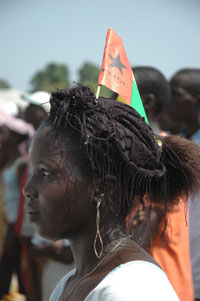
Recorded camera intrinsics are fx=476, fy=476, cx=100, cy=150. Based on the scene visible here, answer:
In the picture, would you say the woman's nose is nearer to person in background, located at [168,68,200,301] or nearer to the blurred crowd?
the blurred crowd

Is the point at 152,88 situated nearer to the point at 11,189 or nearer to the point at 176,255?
the point at 176,255

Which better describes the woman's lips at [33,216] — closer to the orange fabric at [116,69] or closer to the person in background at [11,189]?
the orange fabric at [116,69]

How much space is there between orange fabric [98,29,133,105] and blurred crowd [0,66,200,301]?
18.2 inches

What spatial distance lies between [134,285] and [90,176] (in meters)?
0.41

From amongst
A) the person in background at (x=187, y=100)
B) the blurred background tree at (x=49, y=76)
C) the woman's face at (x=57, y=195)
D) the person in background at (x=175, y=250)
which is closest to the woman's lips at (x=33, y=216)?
the woman's face at (x=57, y=195)

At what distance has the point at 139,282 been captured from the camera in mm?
1365

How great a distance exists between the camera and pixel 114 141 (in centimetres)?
158

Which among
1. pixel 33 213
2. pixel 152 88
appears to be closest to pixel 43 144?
pixel 33 213

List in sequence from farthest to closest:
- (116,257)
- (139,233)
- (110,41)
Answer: (139,233) < (110,41) < (116,257)

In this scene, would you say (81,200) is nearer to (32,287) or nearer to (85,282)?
(85,282)

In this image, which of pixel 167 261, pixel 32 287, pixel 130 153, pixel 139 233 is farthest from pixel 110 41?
pixel 32 287

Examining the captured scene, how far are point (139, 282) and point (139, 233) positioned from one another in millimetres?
629

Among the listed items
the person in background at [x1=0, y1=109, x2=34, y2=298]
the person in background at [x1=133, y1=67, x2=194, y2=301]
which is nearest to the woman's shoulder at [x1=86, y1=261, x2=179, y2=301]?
the person in background at [x1=133, y1=67, x2=194, y2=301]

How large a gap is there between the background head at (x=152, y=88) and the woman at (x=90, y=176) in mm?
1792
